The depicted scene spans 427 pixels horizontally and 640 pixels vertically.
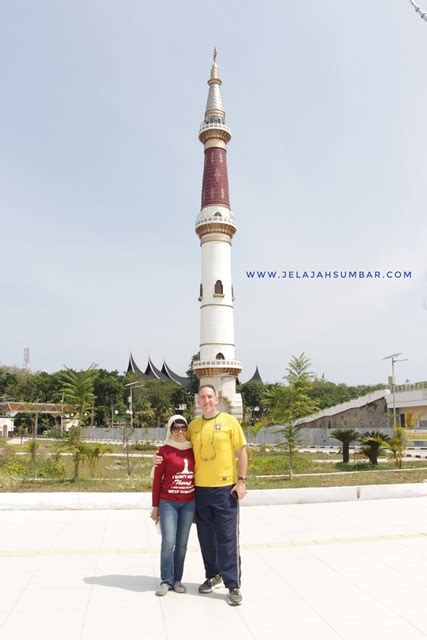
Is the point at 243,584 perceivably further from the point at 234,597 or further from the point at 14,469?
the point at 14,469

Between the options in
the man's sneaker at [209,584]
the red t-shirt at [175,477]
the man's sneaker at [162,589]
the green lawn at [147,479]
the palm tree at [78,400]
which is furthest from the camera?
the palm tree at [78,400]

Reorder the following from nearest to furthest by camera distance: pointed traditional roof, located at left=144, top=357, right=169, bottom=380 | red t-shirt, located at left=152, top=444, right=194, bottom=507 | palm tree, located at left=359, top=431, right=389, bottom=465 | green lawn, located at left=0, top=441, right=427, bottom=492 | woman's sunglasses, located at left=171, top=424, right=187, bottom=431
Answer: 1. red t-shirt, located at left=152, top=444, right=194, bottom=507
2. woman's sunglasses, located at left=171, top=424, right=187, bottom=431
3. green lawn, located at left=0, top=441, right=427, bottom=492
4. palm tree, located at left=359, top=431, right=389, bottom=465
5. pointed traditional roof, located at left=144, top=357, right=169, bottom=380

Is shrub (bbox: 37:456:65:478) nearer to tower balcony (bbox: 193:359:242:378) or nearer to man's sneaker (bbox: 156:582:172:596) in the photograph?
man's sneaker (bbox: 156:582:172:596)

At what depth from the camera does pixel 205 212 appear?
32156mm

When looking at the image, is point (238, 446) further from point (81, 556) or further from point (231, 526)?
point (81, 556)

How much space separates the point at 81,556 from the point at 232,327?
26675mm

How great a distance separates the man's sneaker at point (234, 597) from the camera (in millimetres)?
3919

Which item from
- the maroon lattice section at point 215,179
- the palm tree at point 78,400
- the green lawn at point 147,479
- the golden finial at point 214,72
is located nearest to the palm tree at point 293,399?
the green lawn at point 147,479

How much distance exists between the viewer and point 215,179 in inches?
1280

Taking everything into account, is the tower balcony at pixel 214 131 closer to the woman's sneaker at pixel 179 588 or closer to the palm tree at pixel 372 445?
the palm tree at pixel 372 445

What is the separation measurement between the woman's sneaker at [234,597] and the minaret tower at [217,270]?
86.7ft

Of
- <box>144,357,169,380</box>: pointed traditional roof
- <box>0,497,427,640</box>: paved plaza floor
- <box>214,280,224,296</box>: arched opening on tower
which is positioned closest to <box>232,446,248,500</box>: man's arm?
<box>0,497,427,640</box>: paved plaza floor

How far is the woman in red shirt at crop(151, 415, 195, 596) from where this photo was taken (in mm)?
4301

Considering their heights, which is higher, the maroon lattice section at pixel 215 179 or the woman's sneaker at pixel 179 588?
the maroon lattice section at pixel 215 179
